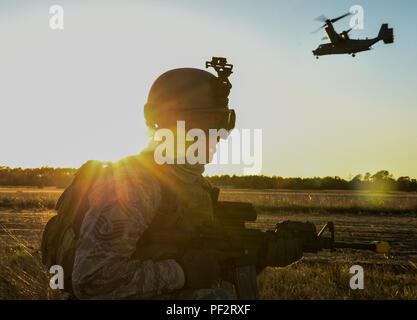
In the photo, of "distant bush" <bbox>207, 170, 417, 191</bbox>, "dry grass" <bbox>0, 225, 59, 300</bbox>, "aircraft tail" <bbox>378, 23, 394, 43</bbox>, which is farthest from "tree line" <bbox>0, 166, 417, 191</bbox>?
"dry grass" <bbox>0, 225, 59, 300</bbox>

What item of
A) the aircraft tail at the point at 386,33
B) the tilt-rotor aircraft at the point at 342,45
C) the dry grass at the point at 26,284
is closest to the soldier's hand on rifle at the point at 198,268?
the dry grass at the point at 26,284

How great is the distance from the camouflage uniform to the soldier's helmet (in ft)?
2.56

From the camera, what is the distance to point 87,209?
2781mm

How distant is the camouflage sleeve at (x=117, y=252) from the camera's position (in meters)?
2.55

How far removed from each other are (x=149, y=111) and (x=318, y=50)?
139 ft

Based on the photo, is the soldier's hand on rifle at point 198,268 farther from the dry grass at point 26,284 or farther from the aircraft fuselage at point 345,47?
the aircraft fuselage at point 345,47

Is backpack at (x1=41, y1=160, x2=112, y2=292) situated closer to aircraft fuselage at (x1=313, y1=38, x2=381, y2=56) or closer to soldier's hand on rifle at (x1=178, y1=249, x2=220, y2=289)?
soldier's hand on rifle at (x1=178, y1=249, x2=220, y2=289)

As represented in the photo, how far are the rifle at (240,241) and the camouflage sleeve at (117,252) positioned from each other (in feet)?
0.78

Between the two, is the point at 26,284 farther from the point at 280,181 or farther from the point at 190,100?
the point at 280,181

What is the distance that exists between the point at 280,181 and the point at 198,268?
9140cm

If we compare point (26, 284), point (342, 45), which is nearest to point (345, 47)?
point (342, 45)

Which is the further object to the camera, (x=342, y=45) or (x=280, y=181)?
(x=280, y=181)

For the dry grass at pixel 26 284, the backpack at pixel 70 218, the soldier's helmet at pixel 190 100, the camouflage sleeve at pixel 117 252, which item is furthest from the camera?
the dry grass at pixel 26 284
